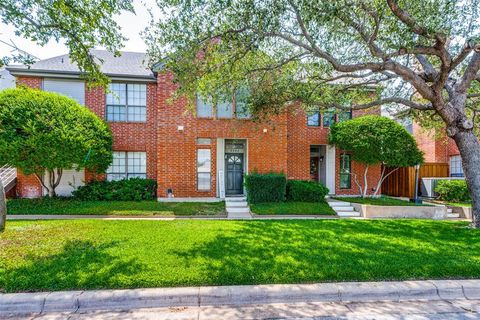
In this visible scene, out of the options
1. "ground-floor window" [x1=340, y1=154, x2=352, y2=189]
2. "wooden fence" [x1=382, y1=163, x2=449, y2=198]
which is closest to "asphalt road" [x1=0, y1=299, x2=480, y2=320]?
"ground-floor window" [x1=340, y1=154, x2=352, y2=189]

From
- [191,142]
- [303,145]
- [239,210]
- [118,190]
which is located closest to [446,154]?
[303,145]

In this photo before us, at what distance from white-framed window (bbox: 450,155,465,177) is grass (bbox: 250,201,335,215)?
39.6 ft

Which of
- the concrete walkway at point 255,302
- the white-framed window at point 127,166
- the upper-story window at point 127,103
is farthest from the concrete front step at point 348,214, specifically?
the upper-story window at point 127,103

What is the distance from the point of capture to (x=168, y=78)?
Answer: 11695mm

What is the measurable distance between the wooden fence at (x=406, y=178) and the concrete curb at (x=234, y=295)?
1151cm

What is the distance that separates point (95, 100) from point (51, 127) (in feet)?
11.2

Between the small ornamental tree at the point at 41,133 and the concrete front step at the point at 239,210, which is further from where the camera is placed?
the concrete front step at the point at 239,210

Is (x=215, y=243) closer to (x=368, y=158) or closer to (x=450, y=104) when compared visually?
(x=450, y=104)

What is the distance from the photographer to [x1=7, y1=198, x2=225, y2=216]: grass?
381 inches

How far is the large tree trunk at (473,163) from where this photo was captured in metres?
7.73

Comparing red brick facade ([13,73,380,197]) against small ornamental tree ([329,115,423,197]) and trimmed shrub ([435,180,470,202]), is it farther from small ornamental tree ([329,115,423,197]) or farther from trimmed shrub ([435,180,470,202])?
trimmed shrub ([435,180,470,202])

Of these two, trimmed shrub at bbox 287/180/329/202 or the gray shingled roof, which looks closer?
trimmed shrub at bbox 287/180/329/202

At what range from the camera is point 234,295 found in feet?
12.4

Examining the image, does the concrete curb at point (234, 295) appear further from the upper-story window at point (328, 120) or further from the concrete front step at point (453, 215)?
the upper-story window at point (328, 120)
